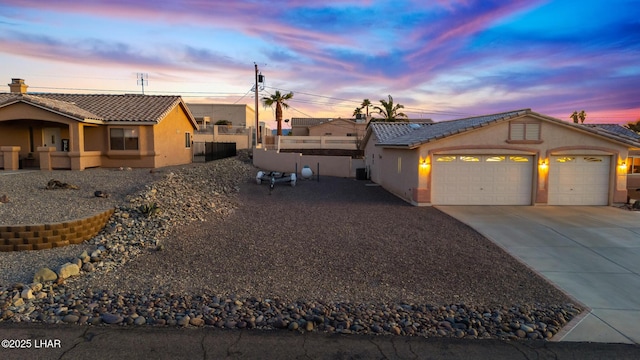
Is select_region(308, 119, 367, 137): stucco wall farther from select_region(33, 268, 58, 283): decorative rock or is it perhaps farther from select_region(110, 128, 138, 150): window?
select_region(33, 268, 58, 283): decorative rock

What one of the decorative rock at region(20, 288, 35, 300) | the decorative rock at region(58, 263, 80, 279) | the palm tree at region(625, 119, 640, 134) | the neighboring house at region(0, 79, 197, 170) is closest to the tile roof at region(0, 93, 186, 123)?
the neighboring house at region(0, 79, 197, 170)

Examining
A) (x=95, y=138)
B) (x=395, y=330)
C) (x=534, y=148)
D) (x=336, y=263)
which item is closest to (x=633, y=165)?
(x=534, y=148)

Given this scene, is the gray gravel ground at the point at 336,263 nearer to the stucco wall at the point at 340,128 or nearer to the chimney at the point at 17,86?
the chimney at the point at 17,86

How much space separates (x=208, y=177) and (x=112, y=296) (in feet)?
50.7

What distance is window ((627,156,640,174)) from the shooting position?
22.9 metres

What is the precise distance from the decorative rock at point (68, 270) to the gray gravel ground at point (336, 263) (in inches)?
23.5

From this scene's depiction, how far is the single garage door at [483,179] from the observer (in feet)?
59.3

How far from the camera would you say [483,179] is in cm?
1814

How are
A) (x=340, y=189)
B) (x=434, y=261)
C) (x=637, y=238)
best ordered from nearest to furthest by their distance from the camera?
(x=434, y=261), (x=637, y=238), (x=340, y=189)

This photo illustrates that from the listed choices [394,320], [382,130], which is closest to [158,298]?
[394,320]

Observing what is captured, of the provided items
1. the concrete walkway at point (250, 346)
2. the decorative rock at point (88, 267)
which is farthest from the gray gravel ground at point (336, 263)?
the concrete walkway at point (250, 346)

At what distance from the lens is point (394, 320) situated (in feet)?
22.0

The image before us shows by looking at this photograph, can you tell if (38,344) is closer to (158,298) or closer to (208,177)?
(158,298)

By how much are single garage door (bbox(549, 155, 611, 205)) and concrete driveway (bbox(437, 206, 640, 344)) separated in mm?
671
